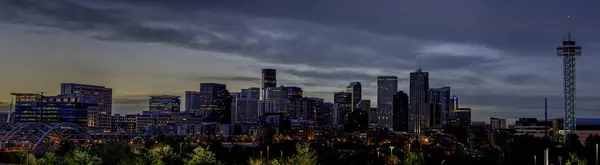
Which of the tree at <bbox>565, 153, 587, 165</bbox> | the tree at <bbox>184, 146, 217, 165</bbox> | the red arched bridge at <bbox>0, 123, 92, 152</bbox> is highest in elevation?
the tree at <bbox>565, 153, 587, 165</bbox>

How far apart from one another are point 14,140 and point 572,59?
124001mm

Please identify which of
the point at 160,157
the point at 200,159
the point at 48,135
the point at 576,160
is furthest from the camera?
the point at 48,135

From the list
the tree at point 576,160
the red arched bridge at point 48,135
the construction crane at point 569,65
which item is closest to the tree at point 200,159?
the tree at point 576,160

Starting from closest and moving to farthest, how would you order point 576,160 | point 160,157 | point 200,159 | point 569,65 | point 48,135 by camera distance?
1. point 576,160
2. point 160,157
3. point 200,159
4. point 569,65
5. point 48,135

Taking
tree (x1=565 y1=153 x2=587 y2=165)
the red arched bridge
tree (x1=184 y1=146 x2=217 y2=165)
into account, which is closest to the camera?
tree (x1=565 y1=153 x2=587 y2=165)

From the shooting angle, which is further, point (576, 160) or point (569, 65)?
point (569, 65)

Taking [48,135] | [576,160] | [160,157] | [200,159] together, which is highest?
[576,160]

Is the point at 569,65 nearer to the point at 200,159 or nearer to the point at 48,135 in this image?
the point at 200,159

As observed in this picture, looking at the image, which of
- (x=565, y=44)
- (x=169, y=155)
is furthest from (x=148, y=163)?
(x=565, y=44)

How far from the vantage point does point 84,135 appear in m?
179

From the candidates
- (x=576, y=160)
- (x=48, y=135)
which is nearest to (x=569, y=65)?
(x=576, y=160)

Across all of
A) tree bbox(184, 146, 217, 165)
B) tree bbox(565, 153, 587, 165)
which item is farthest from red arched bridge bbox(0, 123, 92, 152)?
tree bbox(565, 153, 587, 165)

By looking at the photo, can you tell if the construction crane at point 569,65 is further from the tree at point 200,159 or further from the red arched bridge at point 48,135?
the red arched bridge at point 48,135

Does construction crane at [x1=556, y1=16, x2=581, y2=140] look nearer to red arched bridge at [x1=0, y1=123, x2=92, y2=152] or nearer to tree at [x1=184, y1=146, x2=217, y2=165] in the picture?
tree at [x1=184, y1=146, x2=217, y2=165]
